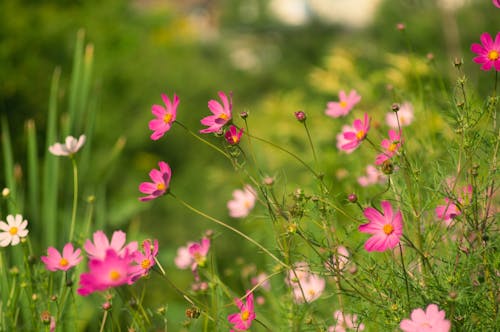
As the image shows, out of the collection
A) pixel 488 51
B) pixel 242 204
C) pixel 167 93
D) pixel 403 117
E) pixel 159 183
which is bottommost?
pixel 167 93

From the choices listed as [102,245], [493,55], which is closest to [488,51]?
[493,55]

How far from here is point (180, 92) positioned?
16.4 feet

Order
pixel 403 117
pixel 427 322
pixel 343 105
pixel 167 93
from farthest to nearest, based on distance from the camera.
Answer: pixel 167 93
pixel 403 117
pixel 343 105
pixel 427 322

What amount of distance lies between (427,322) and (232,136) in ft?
0.90

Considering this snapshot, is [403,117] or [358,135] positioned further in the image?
[403,117]

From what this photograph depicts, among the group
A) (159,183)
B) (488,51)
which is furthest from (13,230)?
(488,51)

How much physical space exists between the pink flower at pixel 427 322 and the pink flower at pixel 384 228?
0.21 ft

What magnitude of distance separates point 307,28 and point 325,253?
9.38 meters

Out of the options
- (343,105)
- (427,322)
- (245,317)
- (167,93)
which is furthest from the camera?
(167,93)

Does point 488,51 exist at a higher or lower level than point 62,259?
higher

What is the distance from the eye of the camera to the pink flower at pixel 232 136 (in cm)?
65

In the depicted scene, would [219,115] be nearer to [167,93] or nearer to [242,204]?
[242,204]

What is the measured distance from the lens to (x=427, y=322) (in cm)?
54

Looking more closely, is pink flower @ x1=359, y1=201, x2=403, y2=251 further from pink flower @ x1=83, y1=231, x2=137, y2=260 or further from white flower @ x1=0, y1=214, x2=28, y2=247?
white flower @ x1=0, y1=214, x2=28, y2=247
